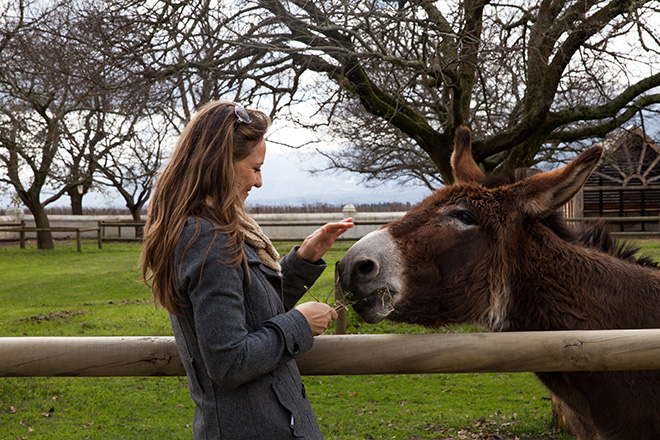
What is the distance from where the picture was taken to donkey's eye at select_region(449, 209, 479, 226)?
2.53m

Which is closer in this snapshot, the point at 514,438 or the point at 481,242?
the point at 481,242

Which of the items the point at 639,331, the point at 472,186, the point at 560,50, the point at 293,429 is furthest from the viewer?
the point at 560,50

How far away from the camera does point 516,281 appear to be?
2.52 meters

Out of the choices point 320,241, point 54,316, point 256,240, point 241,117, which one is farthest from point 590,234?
point 54,316

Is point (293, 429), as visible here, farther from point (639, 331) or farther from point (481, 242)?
point (639, 331)

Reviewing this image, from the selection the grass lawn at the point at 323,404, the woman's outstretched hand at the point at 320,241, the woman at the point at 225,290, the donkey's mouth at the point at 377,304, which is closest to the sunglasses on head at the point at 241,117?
the woman at the point at 225,290

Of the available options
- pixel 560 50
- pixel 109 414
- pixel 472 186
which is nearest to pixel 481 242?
pixel 472 186

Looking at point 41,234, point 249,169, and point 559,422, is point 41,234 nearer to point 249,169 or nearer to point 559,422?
point 559,422

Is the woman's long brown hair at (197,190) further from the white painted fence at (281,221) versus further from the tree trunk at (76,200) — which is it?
the tree trunk at (76,200)

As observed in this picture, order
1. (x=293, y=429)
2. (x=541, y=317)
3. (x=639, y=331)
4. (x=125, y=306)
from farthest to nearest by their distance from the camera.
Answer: (x=125, y=306) → (x=541, y=317) → (x=639, y=331) → (x=293, y=429)

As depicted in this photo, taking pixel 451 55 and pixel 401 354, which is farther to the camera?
pixel 451 55

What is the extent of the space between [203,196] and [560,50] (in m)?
6.90

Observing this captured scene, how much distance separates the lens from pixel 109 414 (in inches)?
242

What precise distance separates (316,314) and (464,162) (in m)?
1.56
